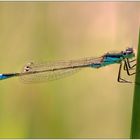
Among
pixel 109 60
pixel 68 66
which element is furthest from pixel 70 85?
pixel 109 60

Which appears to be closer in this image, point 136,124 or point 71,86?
point 136,124

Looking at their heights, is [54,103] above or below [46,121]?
above

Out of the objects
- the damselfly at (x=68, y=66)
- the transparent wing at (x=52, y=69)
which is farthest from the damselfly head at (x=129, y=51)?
the transparent wing at (x=52, y=69)

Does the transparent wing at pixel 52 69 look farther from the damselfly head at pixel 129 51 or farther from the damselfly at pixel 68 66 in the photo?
the damselfly head at pixel 129 51

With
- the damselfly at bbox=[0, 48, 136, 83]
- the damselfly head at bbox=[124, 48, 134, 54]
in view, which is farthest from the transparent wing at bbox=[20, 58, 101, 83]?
the damselfly head at bbox=[124, 48, 134, 54]

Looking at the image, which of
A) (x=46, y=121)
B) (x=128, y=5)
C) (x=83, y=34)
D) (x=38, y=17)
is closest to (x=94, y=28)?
(x=83, y=34)

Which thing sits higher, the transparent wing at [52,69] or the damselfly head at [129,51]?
the damselfly head at [129,51]

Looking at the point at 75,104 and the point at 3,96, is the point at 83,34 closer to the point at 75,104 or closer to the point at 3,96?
the point at 75,104

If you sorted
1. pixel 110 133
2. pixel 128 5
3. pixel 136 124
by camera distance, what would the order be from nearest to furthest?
pixel 136 124 → pixel 128 5 → pixel 110 133
